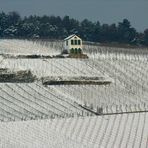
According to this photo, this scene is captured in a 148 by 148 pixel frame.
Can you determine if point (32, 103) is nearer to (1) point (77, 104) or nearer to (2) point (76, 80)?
(1) point (77, 104)

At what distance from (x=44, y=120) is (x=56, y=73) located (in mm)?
14545

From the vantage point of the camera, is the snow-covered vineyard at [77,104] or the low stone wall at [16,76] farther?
the low stone wall at [16,76]

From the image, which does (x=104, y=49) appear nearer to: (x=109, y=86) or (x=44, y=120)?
(x=109, y=86)

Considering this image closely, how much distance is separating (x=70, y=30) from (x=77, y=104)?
58.0m

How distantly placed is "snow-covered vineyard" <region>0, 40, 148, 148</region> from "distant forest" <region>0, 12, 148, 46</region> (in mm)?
26871

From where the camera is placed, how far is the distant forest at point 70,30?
300ft

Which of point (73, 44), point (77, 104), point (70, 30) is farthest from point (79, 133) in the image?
point (70, 30)

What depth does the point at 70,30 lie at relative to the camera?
98.8m

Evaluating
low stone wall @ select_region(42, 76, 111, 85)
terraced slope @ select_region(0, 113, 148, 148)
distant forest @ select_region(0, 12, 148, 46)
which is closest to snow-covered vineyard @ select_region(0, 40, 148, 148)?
terraced slope @ select_region(0, 113, 148, 148)

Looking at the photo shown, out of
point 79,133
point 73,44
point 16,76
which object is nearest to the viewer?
point 79,133

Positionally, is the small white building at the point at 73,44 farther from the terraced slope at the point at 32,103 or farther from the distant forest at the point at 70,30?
the distant forest at the point at 70,30

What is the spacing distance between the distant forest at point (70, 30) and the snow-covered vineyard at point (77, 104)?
26.9 m

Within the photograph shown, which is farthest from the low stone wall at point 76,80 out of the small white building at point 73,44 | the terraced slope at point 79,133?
the terraced slope at point 79,133

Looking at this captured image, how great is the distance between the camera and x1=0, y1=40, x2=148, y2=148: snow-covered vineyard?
3091cm
